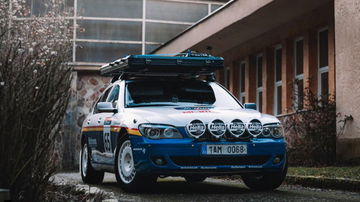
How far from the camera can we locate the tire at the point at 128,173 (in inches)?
356

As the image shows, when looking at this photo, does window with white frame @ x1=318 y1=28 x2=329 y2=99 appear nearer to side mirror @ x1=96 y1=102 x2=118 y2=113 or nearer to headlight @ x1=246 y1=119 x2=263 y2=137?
side mirror @ x1=96 y1=102 x2=118 y2=113

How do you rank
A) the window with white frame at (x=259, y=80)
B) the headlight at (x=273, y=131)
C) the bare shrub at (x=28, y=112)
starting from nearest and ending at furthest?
the bare shrub at (x=28, y=112)
the headlight at (x=273, y=131)
the window with white frame at (x=259, y=80)

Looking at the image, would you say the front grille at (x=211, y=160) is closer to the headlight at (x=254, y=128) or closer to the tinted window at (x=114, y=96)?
the headlight at (x=254, y=128)

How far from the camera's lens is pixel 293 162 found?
14.7 m

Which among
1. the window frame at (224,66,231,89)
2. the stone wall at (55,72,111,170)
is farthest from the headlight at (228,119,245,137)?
the stone wall at (55,72,111,170)

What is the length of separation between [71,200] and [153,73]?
4211 mm

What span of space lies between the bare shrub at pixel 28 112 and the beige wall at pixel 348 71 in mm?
7716

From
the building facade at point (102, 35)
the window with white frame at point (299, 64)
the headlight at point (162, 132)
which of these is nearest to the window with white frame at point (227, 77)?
the building facade at point (102, 35)

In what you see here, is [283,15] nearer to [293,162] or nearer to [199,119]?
[293,162]

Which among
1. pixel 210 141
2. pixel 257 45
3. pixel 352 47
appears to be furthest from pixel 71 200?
pixel 257 45

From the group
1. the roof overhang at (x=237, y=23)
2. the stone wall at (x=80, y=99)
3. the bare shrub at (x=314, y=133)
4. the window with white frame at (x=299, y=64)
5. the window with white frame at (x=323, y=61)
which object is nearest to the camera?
the bare shrub at (x=314, y=133)

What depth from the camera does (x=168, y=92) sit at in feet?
34.2

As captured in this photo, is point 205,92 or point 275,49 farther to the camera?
point 275,49

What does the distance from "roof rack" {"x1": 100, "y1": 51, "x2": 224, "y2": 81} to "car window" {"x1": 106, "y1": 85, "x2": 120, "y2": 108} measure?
0.19m
